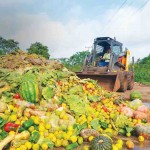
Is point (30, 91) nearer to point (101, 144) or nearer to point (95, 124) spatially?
point (95, 124)

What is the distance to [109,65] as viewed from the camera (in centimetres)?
1609

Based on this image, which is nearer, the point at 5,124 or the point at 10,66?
the point at 5,124

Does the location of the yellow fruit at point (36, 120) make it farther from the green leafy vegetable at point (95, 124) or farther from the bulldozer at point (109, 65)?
the bulldozer at point (109, 65)

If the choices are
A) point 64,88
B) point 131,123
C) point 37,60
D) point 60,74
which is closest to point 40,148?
point 131,123

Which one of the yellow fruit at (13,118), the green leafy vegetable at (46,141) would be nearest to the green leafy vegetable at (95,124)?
the green leafy vegetable at (46,141)

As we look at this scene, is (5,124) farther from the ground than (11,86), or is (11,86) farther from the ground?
(11,86)

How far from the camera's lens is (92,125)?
21.2ft

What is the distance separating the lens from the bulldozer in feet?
48.5

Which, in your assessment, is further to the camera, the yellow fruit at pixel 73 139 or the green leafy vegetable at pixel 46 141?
the yellow fruit at pixel 73 139

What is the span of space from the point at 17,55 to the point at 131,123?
605 centimetres

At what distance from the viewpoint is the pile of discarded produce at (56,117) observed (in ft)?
17.6

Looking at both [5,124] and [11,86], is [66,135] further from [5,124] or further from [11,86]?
[11,86]

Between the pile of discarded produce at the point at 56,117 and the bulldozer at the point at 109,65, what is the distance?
5506 mm

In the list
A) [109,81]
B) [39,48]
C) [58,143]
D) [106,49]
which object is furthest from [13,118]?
[39,48]
